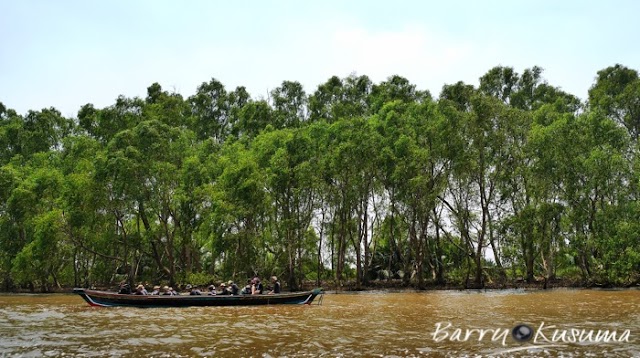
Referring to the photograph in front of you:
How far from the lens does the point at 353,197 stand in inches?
1826

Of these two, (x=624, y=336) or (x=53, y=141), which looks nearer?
(x=624, y=336)

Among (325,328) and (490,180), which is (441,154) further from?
(325,328)

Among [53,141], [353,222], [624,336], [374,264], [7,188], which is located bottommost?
[624,336]

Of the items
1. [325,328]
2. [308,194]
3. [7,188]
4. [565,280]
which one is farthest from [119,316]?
[565,280]

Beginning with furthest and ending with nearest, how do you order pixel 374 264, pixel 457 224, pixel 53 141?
pixel 53 141
pixel 374 264
pixel 457 224

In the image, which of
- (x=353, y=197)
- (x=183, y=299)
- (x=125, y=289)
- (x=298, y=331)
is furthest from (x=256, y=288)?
(x=353, y=197)

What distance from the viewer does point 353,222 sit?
4878 cm

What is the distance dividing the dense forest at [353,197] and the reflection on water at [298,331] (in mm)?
18921

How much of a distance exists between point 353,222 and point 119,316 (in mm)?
28918

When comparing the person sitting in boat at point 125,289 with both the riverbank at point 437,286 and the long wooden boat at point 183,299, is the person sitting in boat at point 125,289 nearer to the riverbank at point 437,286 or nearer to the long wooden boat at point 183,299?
the long wooden boat at point 183,299

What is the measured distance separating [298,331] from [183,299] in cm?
1193

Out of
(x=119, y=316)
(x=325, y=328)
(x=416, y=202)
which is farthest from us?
(x=416, y=202)

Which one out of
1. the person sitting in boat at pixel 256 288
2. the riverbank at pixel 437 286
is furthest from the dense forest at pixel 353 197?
the person sitting in boat at pixel 256 288

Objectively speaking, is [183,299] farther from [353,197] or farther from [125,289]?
[353,197]
